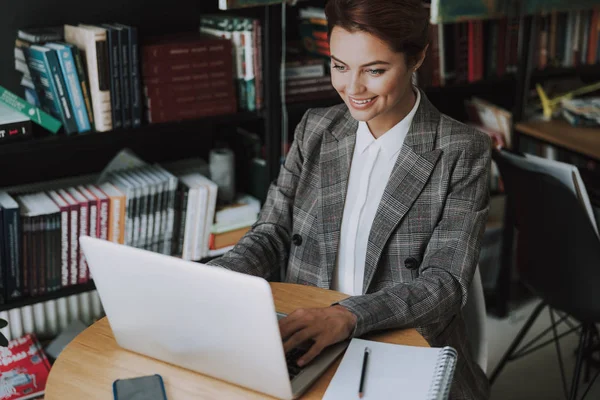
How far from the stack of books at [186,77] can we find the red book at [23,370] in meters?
0.78

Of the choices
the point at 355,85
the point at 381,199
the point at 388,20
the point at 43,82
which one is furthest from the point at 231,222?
the point at 388,20

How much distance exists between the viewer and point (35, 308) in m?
2.32

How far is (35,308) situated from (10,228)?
394 millimetres

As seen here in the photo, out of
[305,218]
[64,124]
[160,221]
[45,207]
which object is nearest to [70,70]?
[64,124]

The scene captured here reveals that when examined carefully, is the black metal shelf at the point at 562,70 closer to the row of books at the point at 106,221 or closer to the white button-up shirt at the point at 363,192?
the row of books at the point at 106,221

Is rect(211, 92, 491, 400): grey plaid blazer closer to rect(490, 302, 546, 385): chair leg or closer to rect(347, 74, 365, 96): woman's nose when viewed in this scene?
rect(347, 74, 365, 96): woman's nose

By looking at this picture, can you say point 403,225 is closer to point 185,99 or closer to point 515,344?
point 185,99

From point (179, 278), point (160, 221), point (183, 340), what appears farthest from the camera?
point (160, 221)

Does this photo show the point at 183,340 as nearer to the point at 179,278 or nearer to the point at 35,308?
the point at 179,278

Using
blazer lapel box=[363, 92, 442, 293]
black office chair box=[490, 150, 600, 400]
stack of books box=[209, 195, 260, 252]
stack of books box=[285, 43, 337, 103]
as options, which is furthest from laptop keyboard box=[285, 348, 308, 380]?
stack of books box=[285, 43, 337, 103]

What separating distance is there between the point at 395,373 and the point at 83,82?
1.26m

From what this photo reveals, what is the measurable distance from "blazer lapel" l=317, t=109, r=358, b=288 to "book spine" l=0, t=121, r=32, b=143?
31.8 inches

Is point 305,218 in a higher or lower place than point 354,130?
lower

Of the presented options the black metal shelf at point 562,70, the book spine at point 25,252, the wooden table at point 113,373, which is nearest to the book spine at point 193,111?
the book spine at point 25,252
